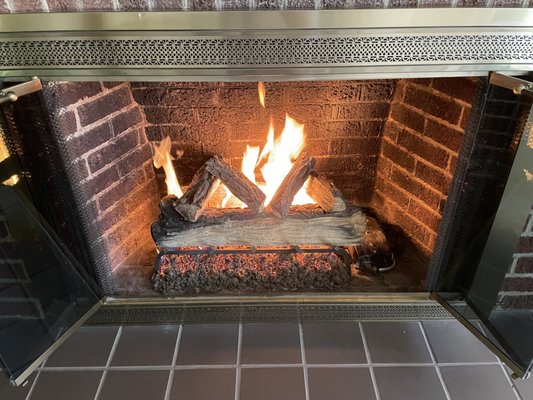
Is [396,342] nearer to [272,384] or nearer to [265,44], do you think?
[272,384]

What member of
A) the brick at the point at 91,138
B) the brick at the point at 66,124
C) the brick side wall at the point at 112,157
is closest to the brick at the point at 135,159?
the brick side wall at the point at 112,157

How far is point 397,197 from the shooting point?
1376 mm

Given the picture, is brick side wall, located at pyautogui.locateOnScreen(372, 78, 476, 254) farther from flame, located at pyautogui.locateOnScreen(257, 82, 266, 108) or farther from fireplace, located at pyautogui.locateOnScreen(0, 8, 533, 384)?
flame, located at pyautogui.locateOnScreen(257, 82, 266, 108)

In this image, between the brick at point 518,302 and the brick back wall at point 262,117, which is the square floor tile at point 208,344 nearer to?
the brick back wall at point 262,117

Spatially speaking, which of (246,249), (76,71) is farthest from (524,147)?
(76,71)

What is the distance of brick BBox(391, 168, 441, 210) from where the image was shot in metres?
1.19

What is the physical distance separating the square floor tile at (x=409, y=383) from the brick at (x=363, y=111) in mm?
779

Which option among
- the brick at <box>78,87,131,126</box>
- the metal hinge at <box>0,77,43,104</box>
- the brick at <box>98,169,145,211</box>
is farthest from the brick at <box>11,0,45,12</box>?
the brick at <box>98,169,145,211</box>

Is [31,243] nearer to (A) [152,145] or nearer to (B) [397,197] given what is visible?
(A) [152,145]

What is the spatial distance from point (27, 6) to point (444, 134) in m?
1.04

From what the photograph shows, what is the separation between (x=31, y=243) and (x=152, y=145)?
493 millimetres

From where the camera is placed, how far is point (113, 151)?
1.21 meters

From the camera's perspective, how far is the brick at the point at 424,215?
1193mm

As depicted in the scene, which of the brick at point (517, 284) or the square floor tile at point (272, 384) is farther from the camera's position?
the brick at point (517, 284)
